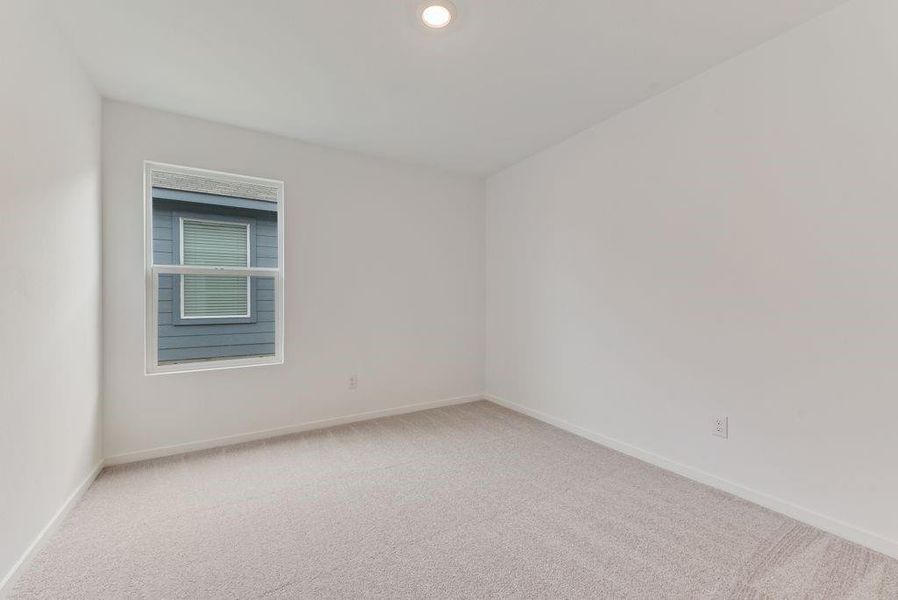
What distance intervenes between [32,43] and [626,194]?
127 inches

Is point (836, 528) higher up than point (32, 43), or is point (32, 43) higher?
point (32, 43)

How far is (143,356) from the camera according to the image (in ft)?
8.71

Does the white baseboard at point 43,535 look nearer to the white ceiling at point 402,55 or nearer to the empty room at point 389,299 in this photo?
the empty room at point 389,299

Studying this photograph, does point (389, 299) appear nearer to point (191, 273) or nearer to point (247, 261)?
point (247, 261)

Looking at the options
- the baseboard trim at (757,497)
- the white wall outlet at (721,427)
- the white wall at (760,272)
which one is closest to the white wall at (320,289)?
the white wall at (760,272)

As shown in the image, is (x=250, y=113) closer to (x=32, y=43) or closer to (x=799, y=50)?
(x=32, y=43)

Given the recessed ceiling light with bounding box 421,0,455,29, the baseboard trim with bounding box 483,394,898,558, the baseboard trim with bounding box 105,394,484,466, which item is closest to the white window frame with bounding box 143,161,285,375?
the baseboard trim with bounding box 105,394,484,466

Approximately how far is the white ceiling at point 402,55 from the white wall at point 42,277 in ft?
1.15

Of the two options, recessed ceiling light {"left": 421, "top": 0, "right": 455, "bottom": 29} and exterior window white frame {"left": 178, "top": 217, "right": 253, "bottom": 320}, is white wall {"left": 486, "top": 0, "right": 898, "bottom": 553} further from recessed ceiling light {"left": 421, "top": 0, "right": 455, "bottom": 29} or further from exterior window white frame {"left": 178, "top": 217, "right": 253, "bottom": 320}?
exterior window white frame {"left": 178, "top": 217, "right": 253, "bottom": 320}

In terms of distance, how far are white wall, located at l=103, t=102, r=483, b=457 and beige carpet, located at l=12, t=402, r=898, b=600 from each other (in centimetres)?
46

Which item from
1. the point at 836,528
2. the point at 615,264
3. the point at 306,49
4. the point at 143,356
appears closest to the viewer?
the point at 836,528

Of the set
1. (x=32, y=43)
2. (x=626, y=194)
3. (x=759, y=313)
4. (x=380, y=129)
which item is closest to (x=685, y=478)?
(x=759, y=313)

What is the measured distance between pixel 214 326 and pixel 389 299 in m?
1.41

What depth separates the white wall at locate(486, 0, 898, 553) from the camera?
1.72 metres
